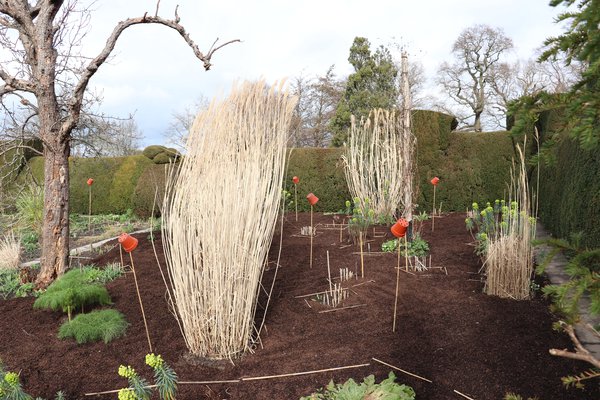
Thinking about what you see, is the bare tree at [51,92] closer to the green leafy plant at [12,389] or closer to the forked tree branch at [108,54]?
the forked tree branch at [108,54]

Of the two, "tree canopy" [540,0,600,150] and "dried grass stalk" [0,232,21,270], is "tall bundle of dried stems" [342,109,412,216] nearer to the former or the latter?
"dried grass stalk" [0,232,21,270]

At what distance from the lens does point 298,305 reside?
10.6 ft

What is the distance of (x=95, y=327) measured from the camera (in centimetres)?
283

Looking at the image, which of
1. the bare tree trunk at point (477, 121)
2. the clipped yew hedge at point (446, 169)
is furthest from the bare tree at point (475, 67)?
the clipped yew hedge at point (446, 169)

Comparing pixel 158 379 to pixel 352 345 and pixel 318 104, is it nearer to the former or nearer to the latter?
pixel 352 345

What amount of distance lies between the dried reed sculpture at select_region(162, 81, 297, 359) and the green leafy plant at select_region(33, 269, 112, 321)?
113 centimetres

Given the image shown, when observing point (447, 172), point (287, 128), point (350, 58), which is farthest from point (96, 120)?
point (350, 58)

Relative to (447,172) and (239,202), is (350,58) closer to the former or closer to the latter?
(447,172)

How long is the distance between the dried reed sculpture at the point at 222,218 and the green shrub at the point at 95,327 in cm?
64

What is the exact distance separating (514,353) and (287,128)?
1822 mm

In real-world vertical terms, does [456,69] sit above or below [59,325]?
above

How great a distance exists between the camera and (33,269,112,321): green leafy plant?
305 cm

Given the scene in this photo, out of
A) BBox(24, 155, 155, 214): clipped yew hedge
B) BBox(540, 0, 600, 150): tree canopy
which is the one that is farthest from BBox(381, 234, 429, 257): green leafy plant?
BBox(24, 155, 155, 214): clipped yew hedge

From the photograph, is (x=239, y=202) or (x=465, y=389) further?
(x=239, y=202)
